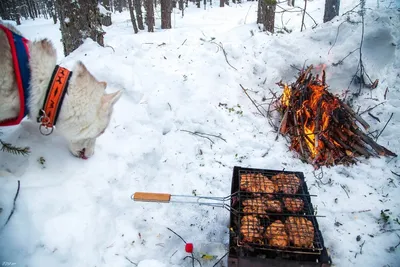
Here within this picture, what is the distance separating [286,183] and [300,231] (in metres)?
Result: 0.69

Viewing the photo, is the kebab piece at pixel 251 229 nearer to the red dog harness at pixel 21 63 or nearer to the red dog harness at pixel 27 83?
the red dog harness at pixel 27 83

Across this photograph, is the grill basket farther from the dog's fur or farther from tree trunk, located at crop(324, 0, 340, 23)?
tree trunk, located at crop(324, 0, 340, 23)

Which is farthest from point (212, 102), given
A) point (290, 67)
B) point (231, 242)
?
point (231, 242)

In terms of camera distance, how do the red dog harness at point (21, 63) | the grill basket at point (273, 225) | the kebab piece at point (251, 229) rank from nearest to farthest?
1. the grill basket at point (273, 225)
2. the kebab piece at point (251, 229)
3. the red dog harness at point (21, 63)

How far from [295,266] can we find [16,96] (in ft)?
11.6

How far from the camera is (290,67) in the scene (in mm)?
6398

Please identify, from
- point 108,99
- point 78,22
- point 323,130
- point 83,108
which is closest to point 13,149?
point 83,108

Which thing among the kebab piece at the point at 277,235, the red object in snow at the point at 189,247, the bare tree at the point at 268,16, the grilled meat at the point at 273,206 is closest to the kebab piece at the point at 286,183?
the grilled meat at the point at 273,206

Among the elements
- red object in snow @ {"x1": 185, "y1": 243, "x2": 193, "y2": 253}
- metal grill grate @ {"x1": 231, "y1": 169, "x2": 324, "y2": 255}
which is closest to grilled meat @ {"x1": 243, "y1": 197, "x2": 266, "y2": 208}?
metal grill grate @ {"x1": 231, "y1": 169, "x2": 324, "y2": 255}

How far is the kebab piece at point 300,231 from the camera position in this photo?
2.40m

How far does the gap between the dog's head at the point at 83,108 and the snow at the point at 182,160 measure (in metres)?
0.62

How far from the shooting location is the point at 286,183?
3.08 meters

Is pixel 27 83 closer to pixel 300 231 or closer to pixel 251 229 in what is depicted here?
pixel 251 229

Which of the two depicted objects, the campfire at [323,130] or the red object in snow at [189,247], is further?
the campfire at [323,130]
